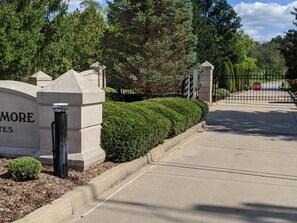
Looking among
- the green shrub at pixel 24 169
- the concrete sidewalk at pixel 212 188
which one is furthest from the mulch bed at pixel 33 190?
the concrete sidewalk at pixel 212 188

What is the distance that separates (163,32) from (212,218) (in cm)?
987

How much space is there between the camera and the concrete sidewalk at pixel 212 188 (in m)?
4.75

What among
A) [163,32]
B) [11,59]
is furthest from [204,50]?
[11,59]

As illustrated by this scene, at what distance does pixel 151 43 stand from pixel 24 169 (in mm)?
9062

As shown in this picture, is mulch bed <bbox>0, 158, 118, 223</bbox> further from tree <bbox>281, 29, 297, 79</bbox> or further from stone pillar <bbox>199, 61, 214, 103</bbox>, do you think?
tree <bbox>281, 29, 297, 79</bbox>

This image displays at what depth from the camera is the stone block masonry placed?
5992mm

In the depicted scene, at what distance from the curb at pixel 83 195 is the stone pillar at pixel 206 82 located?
49.6 ft

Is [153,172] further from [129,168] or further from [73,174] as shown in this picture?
[73,174]

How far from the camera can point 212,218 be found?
4676mm

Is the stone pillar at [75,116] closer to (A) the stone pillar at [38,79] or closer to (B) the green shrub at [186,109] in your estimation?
(B) the green shrub at [186,109]

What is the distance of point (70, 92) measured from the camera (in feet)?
19.5

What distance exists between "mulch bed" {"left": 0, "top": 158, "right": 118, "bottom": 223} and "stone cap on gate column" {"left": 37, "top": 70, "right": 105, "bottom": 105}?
1.03 m

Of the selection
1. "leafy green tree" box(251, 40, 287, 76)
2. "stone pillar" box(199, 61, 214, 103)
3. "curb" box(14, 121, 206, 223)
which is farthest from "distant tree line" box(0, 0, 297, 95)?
"leafy green tree" box(251, 40, 287, 76)

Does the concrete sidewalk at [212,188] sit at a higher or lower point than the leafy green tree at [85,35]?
lower
